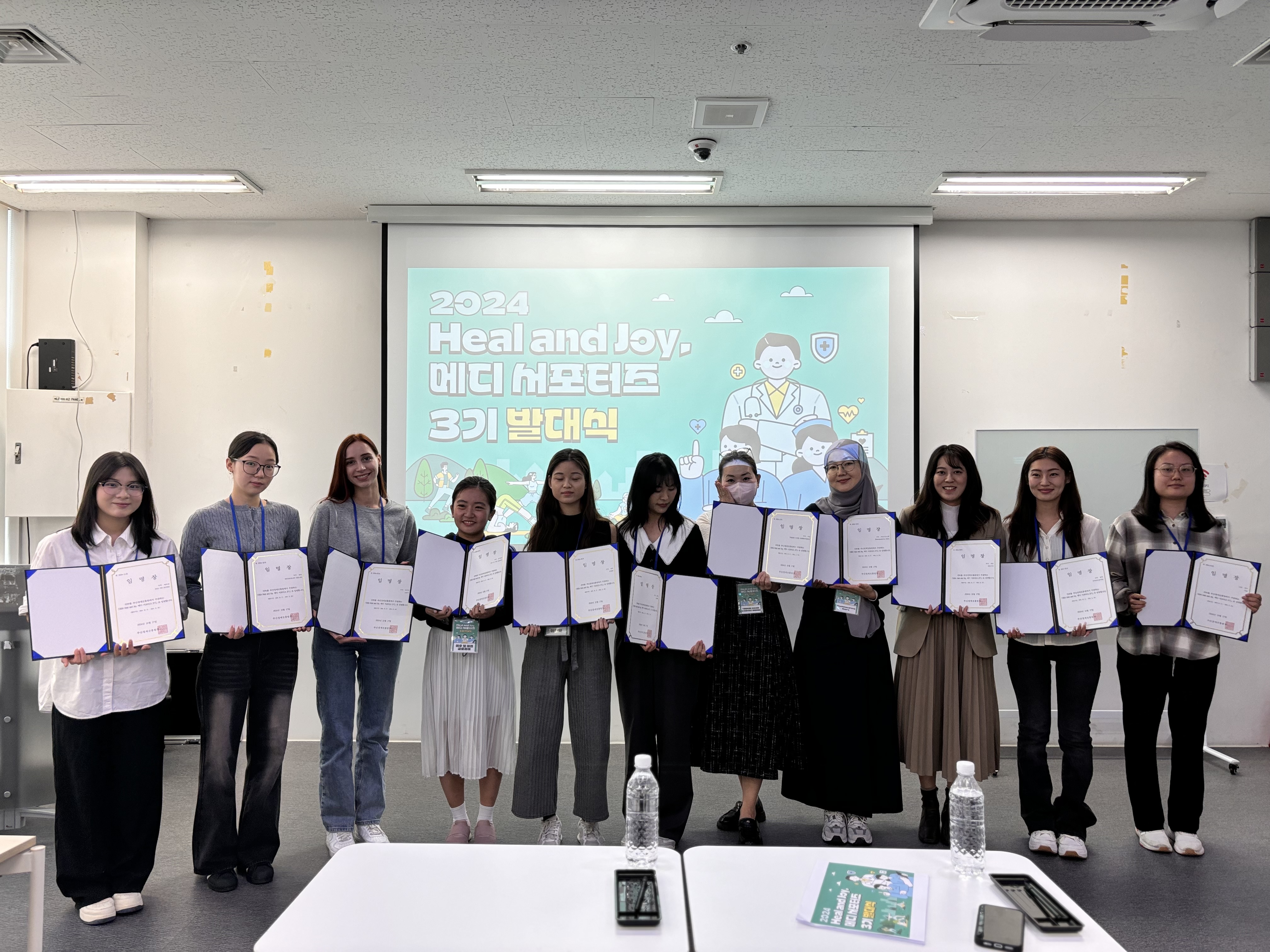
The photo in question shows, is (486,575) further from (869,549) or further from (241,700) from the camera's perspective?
(869,549)

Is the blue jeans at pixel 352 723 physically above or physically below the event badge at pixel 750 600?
below

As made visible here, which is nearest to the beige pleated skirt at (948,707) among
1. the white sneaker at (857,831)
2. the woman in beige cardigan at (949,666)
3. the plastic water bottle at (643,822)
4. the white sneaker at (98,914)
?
the woman in beige cardigan at (949,666)

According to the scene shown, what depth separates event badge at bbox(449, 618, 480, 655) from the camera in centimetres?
348

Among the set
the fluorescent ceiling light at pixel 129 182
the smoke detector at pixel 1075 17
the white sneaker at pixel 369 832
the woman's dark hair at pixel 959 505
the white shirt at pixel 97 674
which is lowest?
the white sneaker at pixel 369 832

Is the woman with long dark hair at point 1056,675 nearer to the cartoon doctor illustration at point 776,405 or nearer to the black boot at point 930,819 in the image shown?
the black boot at point 930,819

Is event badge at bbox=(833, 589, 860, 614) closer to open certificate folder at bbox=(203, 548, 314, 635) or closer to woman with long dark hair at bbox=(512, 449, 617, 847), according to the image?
woman with long dark hair at bbox=(512, 449, 617, 847)

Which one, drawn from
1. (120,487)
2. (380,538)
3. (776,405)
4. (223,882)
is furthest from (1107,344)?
(223,882)

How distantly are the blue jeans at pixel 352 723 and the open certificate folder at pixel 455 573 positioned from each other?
0.98 ft

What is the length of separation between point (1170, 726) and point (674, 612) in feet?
7.01

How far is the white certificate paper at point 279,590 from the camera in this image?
3219 millimetres

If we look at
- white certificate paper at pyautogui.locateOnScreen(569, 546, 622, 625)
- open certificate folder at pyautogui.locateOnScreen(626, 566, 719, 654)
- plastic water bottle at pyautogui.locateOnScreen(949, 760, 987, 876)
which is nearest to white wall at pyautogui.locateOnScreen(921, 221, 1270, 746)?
open certificate folder at pyautogui.locateOnScreen(626, 566, 719, 654)

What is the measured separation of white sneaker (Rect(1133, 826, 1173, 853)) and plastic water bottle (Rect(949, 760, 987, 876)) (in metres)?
2.19

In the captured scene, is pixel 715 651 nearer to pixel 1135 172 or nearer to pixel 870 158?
pixel 870 158

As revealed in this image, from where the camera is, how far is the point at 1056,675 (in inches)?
143
